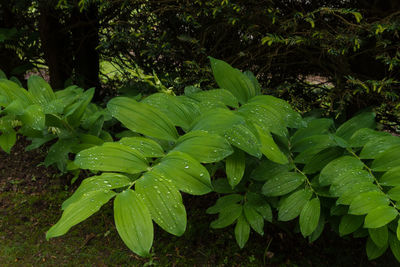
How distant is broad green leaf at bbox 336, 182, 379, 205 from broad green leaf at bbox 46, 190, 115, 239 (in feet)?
2.68

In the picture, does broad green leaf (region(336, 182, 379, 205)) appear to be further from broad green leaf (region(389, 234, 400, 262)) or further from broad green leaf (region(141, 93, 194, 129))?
broad green leaf (region(141, 93, 194, 129))

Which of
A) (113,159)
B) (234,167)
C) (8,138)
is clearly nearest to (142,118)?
(113,159)

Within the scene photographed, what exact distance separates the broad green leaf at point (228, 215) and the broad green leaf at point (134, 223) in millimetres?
852

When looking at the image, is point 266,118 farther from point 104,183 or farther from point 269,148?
point 104,183

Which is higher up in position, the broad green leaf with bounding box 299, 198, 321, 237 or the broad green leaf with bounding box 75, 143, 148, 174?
the broad green leaf with bounding box 75, 143, 148, 174

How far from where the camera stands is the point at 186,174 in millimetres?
969

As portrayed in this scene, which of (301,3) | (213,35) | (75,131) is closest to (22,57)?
(213,35)

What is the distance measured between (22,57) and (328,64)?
2994mm

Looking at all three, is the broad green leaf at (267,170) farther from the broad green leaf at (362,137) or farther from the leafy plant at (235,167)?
the broad green leaf at (362,137)

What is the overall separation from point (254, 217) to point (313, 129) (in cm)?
51

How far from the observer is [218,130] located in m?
1.12

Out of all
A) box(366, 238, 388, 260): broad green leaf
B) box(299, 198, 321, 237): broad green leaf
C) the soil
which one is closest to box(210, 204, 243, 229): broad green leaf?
box(299, 198, 321, 237): broad green leaf

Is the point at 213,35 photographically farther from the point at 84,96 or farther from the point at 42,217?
the point at 42,217

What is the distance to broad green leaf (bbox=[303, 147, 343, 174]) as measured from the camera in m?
1.47
